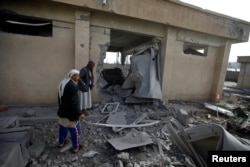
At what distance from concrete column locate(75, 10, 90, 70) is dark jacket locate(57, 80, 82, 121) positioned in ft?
6.65

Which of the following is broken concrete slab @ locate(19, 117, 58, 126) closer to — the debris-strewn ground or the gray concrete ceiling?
the debris-strewn ground

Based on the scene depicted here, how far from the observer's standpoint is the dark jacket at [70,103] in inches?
97.3

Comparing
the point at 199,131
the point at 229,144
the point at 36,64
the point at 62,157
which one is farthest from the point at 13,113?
the point at 229,144

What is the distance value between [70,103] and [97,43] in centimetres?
275

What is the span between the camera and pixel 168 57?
548cm

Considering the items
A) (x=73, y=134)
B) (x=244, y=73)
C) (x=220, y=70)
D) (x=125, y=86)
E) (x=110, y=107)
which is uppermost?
(x=220, y=70)

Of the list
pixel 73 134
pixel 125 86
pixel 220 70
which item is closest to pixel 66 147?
pixel 73 134

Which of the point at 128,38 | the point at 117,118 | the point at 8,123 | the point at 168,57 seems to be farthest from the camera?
the point at 128,38

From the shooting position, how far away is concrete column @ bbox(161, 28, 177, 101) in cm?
538

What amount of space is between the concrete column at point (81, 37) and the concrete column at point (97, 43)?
0.25 metres

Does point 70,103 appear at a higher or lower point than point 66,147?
higher

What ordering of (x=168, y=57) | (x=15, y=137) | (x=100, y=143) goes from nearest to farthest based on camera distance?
1. (x=15, y=137)
2. (x=100, y=143)
3. (x=168, y=57)

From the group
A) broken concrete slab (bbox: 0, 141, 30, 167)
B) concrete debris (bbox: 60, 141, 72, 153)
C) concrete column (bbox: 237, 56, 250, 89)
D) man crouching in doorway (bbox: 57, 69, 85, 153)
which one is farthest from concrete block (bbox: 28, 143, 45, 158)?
concrete column (bbox: 237, 56, 250, 89)

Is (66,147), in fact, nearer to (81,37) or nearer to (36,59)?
(36,59)
